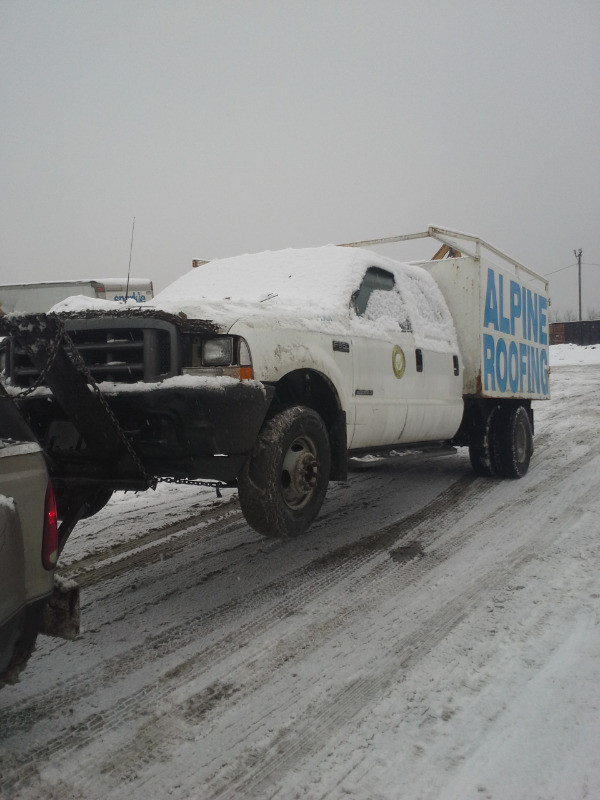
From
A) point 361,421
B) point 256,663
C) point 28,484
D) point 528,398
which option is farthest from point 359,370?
point 528,398

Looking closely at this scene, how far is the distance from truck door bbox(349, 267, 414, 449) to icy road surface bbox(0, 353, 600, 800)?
873mm

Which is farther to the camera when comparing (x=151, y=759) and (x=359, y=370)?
(x=359, y=370)

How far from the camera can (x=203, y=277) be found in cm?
542

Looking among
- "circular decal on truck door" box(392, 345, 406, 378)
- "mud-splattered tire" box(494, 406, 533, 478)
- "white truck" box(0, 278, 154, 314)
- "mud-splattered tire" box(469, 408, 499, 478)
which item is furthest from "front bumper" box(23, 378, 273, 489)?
"white truck" box(0, 278, 154, 314)

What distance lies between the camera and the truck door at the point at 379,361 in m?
4.59

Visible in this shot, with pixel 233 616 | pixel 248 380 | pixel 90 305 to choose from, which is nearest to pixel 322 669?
pixel 233 616

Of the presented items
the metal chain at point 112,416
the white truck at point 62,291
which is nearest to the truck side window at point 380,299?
the metal chain at point 112,416

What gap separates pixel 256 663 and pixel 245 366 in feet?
4.88

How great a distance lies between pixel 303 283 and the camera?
4742 mm

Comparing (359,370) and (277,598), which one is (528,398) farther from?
(277,598)

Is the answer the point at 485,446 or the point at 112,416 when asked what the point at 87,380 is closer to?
the point at 112,416

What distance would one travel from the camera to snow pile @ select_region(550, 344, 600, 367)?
2841 cm

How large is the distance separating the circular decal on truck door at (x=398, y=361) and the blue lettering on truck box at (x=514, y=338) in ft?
5.60

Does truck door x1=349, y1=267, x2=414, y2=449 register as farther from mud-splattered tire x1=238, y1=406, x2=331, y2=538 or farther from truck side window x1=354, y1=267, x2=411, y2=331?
mud-splattered tire x1=238, y1=406, x2=331, y2=538
